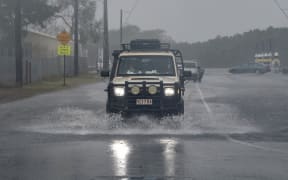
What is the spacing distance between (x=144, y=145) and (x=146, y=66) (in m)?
5.53

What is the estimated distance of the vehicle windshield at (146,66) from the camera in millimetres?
19031

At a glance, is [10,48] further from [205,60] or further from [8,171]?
[205,60]

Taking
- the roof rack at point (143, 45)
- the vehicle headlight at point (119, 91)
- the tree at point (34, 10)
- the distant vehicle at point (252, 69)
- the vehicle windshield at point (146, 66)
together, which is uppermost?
the tree at point (34, 10)

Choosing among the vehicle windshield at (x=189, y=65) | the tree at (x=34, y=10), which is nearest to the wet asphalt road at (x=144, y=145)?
the tree at (x=34, y=10)

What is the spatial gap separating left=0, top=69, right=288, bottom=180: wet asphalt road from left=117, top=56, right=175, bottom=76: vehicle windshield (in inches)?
53.2

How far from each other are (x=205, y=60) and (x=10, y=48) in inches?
3973

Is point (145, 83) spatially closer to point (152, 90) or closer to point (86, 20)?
point (152, 90)

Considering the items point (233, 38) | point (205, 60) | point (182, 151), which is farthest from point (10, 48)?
point (233, 38)

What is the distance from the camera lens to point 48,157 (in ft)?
40.1

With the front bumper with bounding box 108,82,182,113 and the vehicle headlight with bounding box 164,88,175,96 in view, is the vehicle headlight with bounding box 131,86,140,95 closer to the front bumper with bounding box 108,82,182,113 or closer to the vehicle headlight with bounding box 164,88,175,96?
the front bumper with bounding box 108,82,182,113

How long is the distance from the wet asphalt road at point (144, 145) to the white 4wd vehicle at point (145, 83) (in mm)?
482

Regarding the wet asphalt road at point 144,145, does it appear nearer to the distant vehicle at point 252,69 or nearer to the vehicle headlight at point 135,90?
the vehicle headlight at point 135,90

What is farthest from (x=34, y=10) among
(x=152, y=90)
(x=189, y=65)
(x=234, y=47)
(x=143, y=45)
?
(x=234, y=47)

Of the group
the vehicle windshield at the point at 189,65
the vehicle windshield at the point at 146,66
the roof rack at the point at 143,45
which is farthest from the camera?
the vehicle windshield at the point at 189,65
